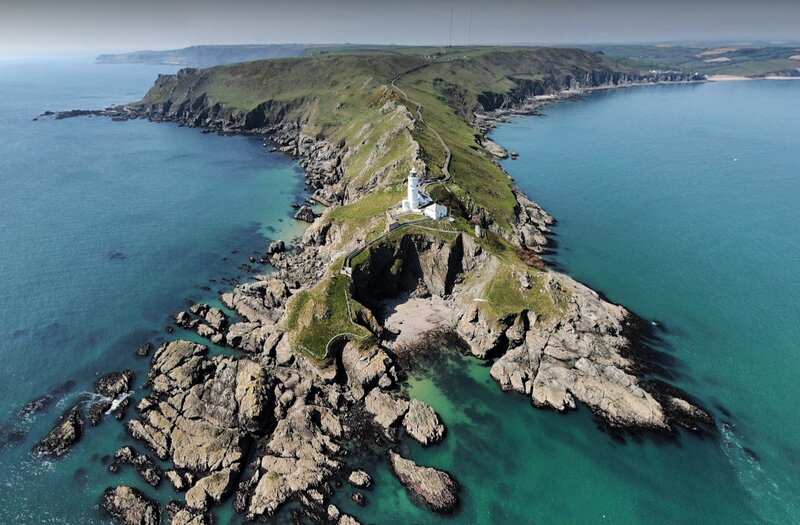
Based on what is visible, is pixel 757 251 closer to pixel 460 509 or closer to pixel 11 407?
pixel 460 509

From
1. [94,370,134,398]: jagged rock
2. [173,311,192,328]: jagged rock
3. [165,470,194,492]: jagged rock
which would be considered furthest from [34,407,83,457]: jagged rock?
[173,311,192,328]: jagged rock

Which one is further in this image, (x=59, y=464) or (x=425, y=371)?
(x=425, y=371)

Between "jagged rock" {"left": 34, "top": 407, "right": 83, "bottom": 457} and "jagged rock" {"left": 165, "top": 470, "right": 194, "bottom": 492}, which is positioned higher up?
"jagged rock" {"left": 34, "top": 407, "right": 83, "bottom": 457}

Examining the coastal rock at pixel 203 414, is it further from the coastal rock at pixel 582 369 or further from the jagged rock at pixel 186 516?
the coastal rock at pixel 582 369

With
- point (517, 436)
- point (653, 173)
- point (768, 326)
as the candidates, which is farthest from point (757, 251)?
point (517, 436)

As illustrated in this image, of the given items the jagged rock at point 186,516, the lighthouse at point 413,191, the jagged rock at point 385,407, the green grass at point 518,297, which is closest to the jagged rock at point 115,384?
the jagged rock at point 186,516

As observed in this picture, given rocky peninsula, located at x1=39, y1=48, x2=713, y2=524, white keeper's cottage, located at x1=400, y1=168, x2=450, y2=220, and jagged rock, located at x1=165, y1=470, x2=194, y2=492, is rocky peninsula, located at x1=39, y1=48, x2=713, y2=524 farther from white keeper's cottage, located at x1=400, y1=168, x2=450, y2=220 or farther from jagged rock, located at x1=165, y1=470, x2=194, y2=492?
Answer: white keeper's cottage, located at x1=400, y1=168, x2=450, y2=220

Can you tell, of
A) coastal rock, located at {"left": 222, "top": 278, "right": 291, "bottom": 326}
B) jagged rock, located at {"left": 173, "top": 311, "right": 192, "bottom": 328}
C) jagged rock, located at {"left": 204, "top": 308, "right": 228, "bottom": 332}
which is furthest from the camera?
coastal rock, located at {"left": 222, "top": 278, "right": 291, "bottom": 326}
